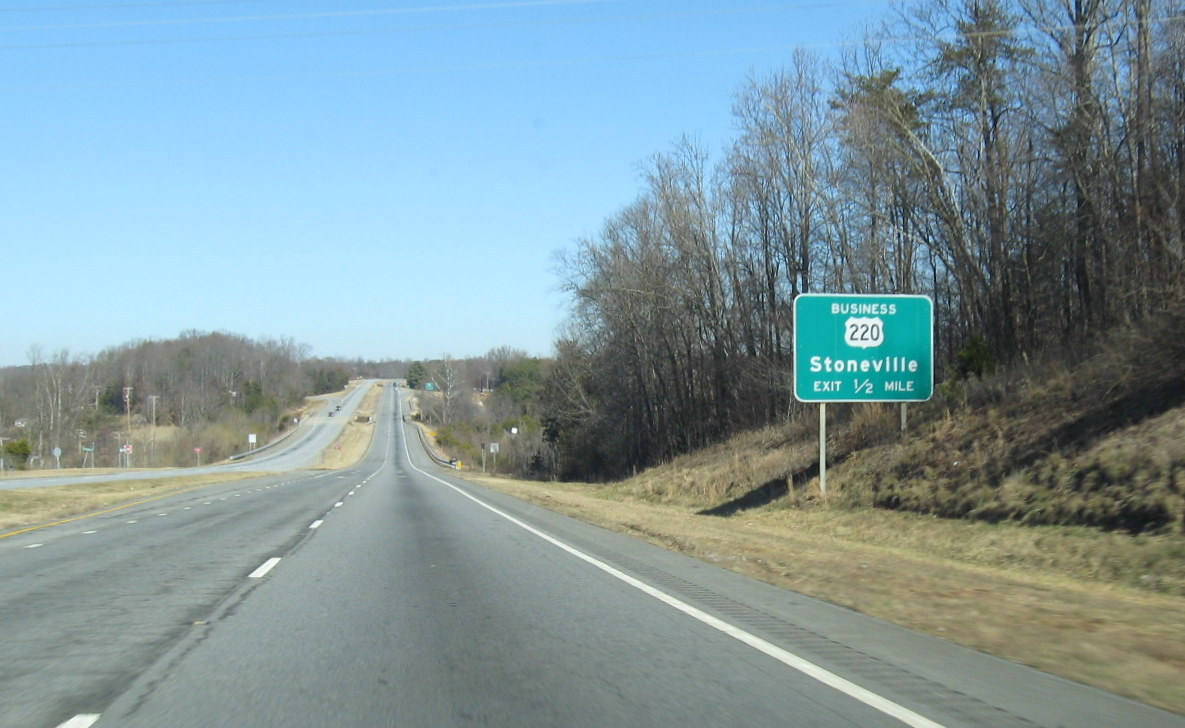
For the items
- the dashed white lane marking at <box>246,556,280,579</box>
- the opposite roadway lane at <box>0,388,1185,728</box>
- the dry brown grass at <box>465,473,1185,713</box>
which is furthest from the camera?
the dashed white lane marking at <box>246,556,280,579</box>

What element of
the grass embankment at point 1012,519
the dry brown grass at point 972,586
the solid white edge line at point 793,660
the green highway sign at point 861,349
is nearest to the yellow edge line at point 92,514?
the dry brown grass at point 972,586

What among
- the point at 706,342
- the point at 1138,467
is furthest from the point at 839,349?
the point at 706,342

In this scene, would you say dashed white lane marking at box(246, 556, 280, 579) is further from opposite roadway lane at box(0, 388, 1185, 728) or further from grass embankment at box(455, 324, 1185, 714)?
grass embankment at box(455, 324, 1185, 714)

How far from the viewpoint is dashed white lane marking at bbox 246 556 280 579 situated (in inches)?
504

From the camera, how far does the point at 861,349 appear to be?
79.3 feet

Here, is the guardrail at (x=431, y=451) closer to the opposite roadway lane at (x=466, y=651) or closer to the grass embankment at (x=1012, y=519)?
the grass embankment at (x=1012, y=519)

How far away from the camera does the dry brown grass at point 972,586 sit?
25.5ft

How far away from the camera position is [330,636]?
8844 millimetres

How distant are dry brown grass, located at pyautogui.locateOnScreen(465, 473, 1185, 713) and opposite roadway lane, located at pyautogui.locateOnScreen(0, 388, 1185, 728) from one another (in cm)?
52

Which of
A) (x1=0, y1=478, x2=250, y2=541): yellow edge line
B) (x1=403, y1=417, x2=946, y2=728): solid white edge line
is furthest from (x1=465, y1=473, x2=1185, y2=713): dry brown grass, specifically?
(x1=0, y1=478, x2=250, y2=541): yellow edge line

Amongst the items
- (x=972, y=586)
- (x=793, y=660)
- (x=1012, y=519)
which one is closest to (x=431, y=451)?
(x=1012, y=519)

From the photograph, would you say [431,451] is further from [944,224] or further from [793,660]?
[793,660]

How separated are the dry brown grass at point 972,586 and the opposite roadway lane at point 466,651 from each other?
52 centimetres

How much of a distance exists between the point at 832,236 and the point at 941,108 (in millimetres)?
8289
